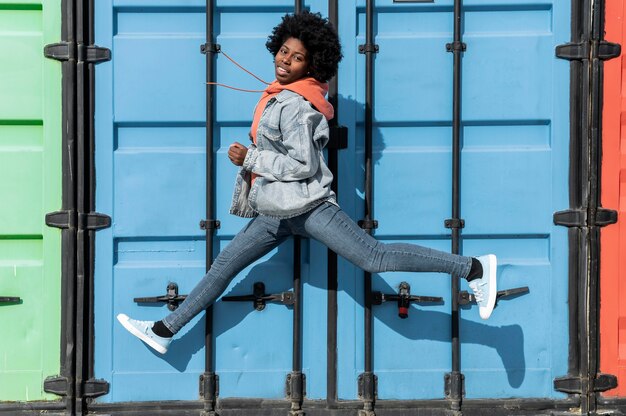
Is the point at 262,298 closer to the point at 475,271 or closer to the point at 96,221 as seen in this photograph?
the point at 96,221

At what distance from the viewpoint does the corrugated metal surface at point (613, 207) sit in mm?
3676

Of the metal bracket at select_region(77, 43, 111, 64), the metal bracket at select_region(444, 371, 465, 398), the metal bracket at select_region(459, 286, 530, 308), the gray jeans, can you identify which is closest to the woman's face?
the gray jeans

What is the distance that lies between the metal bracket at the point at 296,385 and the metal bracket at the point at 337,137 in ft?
3.56

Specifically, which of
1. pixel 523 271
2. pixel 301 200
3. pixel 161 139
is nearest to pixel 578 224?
pixel 523 271

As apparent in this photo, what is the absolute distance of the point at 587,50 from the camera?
12.0 ft

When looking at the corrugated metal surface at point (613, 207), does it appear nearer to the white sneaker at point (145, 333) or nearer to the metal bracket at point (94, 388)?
the white sneaker at point (145, 333)

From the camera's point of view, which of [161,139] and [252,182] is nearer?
[252,182]

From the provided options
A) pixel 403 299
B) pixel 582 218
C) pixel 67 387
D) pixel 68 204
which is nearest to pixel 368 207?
pixel 403 299

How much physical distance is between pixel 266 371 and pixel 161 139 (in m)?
1.21

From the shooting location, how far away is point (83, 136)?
11.8 ft

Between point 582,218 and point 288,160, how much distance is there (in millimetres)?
1468

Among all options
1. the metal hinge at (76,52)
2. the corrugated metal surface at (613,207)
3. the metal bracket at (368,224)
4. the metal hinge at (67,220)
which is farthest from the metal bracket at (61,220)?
the corrugated metal surface at (613,207)

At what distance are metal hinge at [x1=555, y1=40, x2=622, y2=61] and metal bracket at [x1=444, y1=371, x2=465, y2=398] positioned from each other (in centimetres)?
159

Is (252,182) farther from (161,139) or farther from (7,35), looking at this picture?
(7,35)
